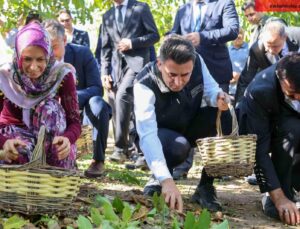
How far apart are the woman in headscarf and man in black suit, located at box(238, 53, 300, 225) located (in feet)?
3.65

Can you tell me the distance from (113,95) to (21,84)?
10.5 ft

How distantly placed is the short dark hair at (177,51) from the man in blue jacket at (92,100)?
1.34 metres

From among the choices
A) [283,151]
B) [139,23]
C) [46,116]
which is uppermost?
[139,23]

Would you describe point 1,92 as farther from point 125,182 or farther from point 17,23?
point 17,23

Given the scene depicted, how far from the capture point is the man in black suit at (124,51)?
20.8 ft

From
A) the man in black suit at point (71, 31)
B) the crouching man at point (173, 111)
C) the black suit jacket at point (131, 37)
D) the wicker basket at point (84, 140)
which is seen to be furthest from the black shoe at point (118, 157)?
the crouching man at point (173, 111)

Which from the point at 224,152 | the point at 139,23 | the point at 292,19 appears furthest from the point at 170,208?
the point at 292,19

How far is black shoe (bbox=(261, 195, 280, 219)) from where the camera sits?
3.91 m

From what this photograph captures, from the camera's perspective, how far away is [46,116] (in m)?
3.53

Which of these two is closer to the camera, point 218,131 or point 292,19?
point 218,131

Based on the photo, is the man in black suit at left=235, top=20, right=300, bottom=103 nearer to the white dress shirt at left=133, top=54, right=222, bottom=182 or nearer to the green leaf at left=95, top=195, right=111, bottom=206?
the white dress shirt at left=133, top=54, right=222, bottom=182

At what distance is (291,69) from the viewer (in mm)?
3600

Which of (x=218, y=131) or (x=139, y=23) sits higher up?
(x=139, y=23)

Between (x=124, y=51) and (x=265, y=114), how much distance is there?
8.91 feet
